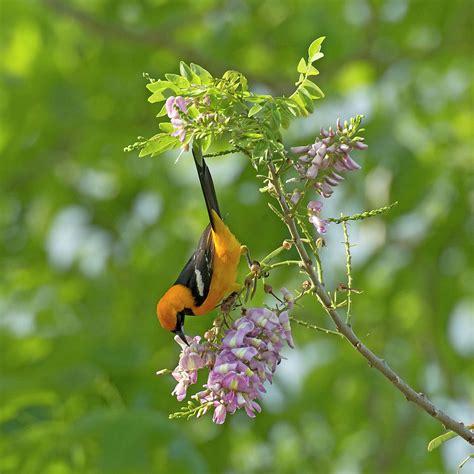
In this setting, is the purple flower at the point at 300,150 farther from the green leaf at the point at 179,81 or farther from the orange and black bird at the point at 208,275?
the orange and black bird at the point at 208,275

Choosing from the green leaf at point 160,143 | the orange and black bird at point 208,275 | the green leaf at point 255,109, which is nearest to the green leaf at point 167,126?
the green leaf at point 160,143

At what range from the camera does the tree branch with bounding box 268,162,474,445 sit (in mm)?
2938

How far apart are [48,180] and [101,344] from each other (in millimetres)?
3848

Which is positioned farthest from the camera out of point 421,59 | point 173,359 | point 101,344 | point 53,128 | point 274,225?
point 53,128

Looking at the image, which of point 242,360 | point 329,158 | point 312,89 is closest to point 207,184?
point 312,89

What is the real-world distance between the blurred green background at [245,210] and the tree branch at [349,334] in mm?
5691

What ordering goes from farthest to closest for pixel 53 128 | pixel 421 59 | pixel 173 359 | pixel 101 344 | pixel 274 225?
pixel 53 128, pixel 421 59, pixel 173 359, pixel 274 225, pixel 101 344

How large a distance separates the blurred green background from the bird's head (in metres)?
3.28

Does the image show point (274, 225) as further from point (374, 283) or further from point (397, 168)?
point (374, 283)

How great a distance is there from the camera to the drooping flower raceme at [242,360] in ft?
9.89

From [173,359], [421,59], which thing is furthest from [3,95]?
[421,59]

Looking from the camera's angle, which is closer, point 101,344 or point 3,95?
point 101,344

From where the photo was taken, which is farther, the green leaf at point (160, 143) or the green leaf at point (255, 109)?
the green leaf at point (160, 143)

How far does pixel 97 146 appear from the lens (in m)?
11.3
